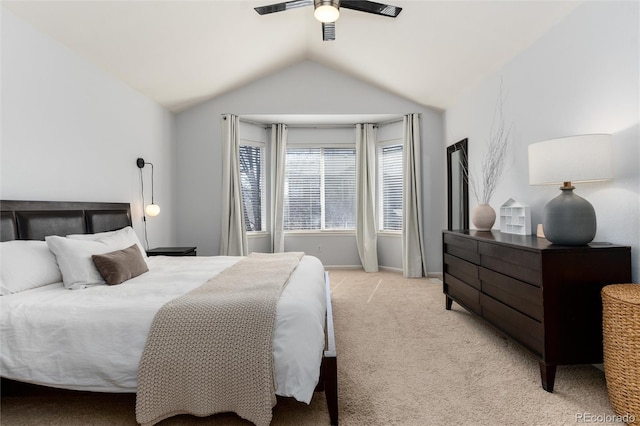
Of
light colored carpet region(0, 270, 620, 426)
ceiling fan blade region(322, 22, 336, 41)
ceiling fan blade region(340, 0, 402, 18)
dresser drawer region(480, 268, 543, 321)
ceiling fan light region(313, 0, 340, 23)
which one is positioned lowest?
light colored carpet region(0, 270, 620, 426)

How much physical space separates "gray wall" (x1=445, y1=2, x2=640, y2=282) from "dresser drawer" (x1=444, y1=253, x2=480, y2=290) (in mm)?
643

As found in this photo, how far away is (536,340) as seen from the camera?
2062 millimetres

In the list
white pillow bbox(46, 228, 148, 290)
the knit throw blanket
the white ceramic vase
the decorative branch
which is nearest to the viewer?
the knit throw blanket

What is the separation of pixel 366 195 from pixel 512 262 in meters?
3.45

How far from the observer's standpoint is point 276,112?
5.09 meters

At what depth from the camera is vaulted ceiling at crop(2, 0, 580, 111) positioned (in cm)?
281

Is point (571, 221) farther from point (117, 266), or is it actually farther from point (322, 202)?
point (322, 202)

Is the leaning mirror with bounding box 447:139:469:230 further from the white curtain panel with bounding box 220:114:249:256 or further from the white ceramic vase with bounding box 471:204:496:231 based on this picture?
the white curtain panel with bounding box 220:114:249:256

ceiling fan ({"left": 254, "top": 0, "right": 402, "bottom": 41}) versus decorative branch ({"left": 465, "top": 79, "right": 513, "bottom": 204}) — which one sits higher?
ceiling fan ({"left": 254, "top": 0, "right": 402, "bottom": 41})

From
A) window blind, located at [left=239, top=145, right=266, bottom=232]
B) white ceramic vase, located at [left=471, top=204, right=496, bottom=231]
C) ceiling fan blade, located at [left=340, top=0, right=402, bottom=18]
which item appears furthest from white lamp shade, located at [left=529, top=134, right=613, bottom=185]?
window blind, located at [left=239, top=145, right=266, bottom=232]

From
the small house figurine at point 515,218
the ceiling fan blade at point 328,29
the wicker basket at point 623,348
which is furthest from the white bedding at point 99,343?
the ceiling fan blade at point 328,29

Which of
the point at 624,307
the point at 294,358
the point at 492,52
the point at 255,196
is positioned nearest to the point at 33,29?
the point at 294,358

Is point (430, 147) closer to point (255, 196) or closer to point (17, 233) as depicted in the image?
point (255, 196)

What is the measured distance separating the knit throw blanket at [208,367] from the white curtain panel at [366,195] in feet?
13.4
